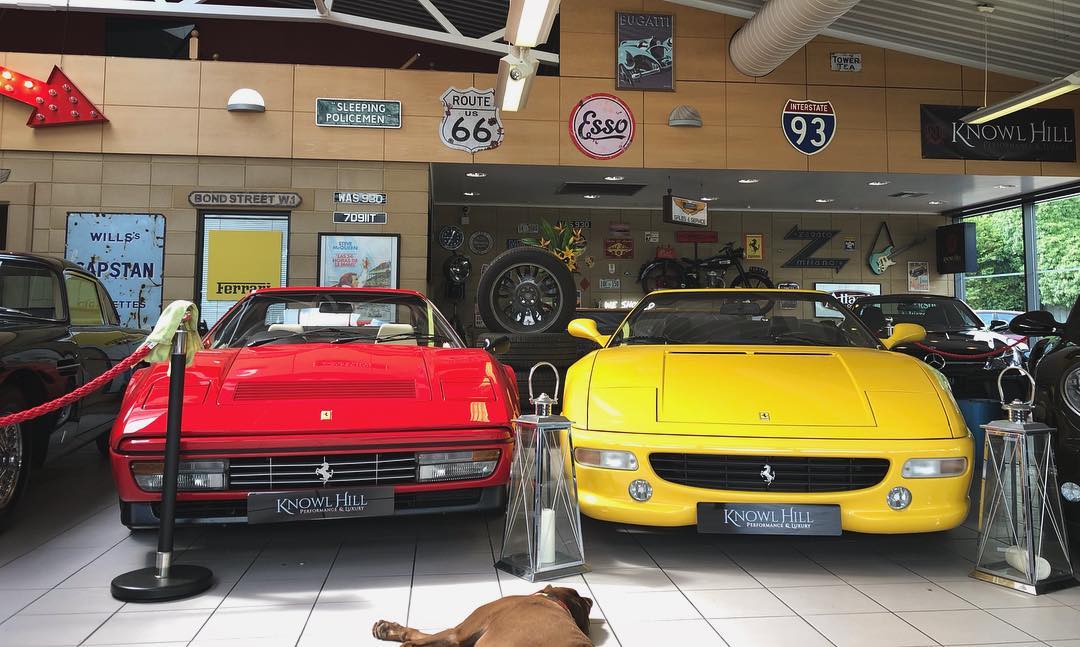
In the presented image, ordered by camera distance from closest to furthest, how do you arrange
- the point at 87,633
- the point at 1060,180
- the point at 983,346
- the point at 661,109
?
1. the point at 87,633
2. the point at 983,346
3. the point at 661,109
4. the point at 1060,180

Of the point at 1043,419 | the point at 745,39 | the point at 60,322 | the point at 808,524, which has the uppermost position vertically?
the point at 745,39

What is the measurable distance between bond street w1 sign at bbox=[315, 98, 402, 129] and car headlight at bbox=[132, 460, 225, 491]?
667 cm

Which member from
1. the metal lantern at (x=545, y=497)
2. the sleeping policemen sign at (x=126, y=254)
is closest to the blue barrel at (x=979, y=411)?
the metal lantern at (x=545, y=497)

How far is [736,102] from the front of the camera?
29.7 feet

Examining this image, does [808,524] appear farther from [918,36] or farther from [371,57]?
[371,57]

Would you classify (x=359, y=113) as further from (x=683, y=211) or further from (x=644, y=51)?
(x=683, y=211)

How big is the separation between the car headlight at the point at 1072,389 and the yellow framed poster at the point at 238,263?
767 cm

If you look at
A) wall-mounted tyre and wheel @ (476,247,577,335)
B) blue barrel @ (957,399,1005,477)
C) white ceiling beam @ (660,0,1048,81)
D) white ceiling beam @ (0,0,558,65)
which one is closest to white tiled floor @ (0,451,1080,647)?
blue barrel @ (957,399,1005,477)

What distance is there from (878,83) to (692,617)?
354 inches

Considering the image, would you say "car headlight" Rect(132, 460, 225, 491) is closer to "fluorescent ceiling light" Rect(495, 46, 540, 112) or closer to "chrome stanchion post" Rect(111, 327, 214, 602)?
"chrome stanchion post" Rect(111, 327, 214, 602)

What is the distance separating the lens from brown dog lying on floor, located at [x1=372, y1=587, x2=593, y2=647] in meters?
1.87

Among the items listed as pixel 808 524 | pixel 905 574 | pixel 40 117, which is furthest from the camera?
pixel 40 117

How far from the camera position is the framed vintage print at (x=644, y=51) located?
8.91 m

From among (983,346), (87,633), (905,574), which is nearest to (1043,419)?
(905,574)
